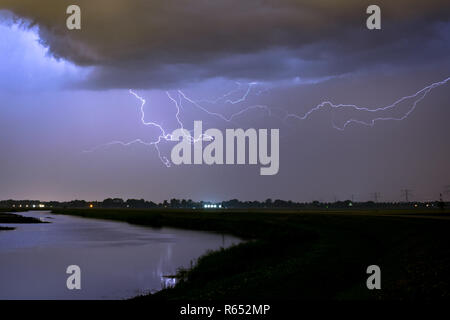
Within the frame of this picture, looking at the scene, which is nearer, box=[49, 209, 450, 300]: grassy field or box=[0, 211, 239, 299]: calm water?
box=[49, 209, 450, 300]: grassy field

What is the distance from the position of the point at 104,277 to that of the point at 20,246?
2351 centimetres

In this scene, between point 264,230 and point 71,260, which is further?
point 264,230

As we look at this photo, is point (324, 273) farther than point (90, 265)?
No

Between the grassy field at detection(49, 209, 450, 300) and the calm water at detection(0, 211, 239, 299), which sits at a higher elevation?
the grassy field at detection(49, 209, 450, 300)

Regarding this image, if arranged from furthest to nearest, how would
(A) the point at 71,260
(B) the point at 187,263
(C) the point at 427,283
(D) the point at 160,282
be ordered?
(A) the point at 71,260 < (B) the point at 187,263 < (D) the point at 160,282 < (C) the point at 427,283

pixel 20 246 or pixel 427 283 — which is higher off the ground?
pixel 427 283

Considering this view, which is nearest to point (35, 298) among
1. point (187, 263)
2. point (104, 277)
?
Result: point (104, 277)

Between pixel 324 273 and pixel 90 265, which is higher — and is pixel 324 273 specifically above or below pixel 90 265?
above

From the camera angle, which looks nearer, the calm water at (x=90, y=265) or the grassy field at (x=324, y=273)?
the grassy field at (x=324, y=273)

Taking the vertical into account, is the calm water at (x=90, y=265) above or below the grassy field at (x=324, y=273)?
below
